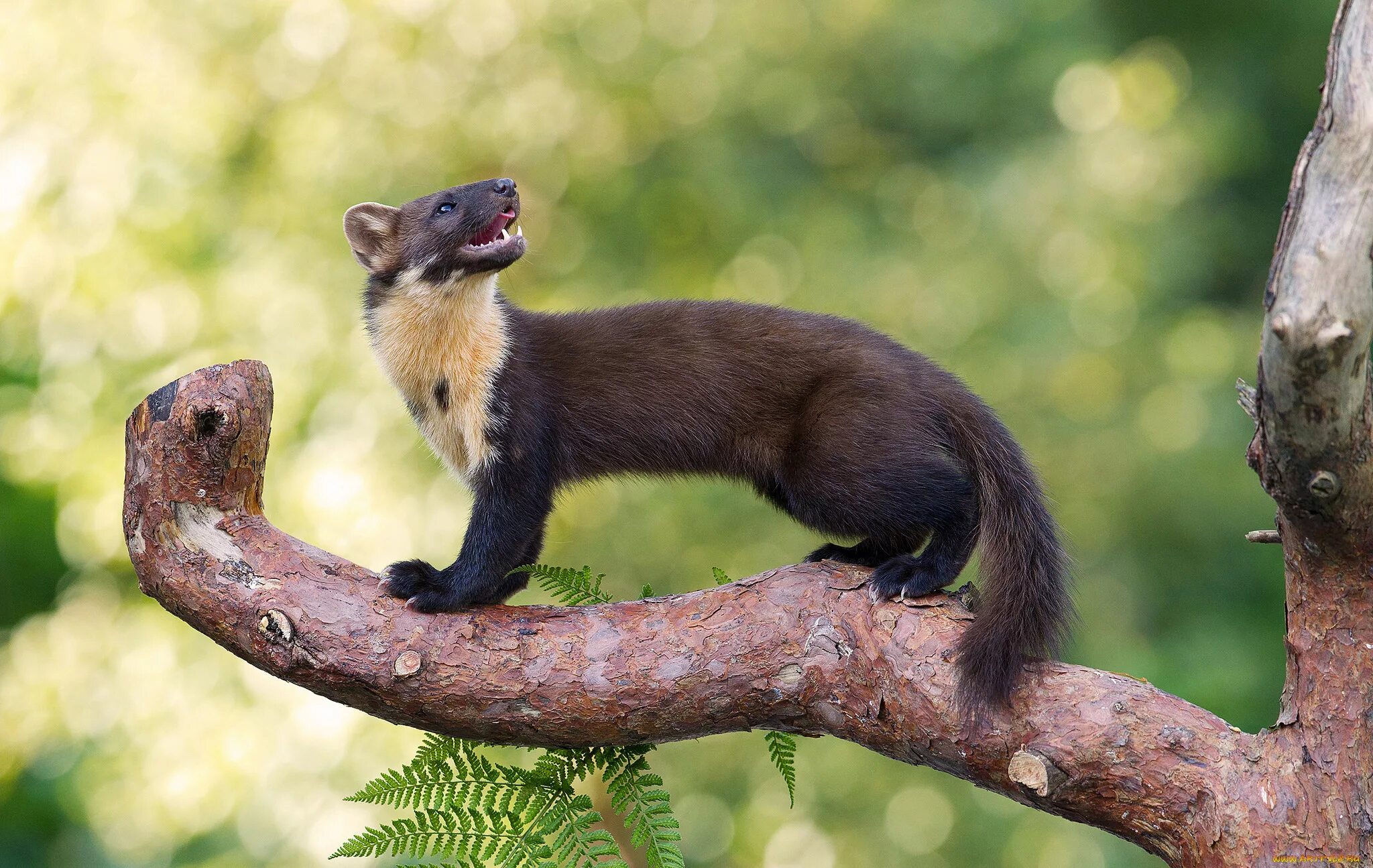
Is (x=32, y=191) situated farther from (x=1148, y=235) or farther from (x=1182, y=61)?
(x=1182, y=61)

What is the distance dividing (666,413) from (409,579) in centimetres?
124

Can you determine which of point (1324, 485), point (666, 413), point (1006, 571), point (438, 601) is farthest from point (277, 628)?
point (1324, 485)

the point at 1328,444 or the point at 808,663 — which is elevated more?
the point at 1328,444

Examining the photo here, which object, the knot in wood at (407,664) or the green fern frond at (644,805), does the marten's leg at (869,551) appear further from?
the knot in wood at (407,664)

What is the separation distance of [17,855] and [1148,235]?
1259cm

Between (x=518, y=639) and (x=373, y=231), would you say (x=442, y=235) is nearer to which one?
(x=373, y=231)

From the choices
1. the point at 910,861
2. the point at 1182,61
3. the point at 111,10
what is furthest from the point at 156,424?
the point at 1182,61

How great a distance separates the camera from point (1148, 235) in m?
10.5

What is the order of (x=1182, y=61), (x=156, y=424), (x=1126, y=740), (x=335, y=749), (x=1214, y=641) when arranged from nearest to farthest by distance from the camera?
(x=1126, y=740), (x=156, y=424), (x=335, y=749), (x=1214, y=641), (x=1182, y=61)

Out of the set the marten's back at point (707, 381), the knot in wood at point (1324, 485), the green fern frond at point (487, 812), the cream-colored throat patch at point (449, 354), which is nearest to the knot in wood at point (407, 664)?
the green fern frond at point (487, 812)

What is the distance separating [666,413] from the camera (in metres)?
5.10

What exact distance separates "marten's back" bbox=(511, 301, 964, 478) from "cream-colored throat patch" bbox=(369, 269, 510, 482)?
16cm

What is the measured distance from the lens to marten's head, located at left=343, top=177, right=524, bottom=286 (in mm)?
5059

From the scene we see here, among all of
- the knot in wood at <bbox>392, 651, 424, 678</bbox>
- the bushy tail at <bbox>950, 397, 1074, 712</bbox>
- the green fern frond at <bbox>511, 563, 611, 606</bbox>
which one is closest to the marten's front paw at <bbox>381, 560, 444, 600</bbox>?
the knot in wood at <bbox>392, 651, 424, 678</bbox>
